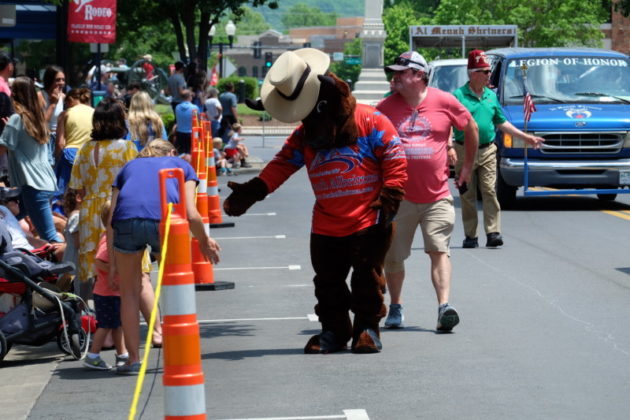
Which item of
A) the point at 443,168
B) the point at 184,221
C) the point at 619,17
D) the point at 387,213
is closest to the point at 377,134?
the point at 387,213

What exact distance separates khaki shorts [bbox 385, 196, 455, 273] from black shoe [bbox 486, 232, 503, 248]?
4.61 m

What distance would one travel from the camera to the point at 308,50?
28.2 ft

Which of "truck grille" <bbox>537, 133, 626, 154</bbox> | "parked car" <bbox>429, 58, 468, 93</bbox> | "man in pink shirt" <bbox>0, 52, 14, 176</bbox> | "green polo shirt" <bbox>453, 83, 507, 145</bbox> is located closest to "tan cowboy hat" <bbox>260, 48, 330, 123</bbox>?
"man in pink shirt" <bbox>0, 52, 14, 176</bbox>

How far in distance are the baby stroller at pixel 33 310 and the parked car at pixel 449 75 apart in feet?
50.5

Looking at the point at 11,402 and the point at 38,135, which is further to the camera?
the point at 38,135

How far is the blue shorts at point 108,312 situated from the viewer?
847 cm

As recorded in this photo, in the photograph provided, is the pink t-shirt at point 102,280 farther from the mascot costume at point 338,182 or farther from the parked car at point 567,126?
the parked car at point 567,126

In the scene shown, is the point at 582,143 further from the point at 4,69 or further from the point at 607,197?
the point at 4,69

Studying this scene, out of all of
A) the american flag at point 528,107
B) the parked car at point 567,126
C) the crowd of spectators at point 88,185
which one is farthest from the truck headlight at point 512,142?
the crowd of spectators at point 88,185

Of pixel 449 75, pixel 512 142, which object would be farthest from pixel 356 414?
pixel 449 75

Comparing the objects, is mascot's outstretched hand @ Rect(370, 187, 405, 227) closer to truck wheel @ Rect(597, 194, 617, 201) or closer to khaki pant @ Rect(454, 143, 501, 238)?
khaki pant @ Rect(454, 143, 501, 238)

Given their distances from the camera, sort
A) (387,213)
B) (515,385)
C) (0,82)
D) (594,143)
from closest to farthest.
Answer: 1. (515,385)
2. (387,213)
3. (0,82)
4. (594,143)

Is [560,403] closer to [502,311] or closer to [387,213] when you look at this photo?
[387,213]

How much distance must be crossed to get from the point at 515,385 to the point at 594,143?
11.1 metres
